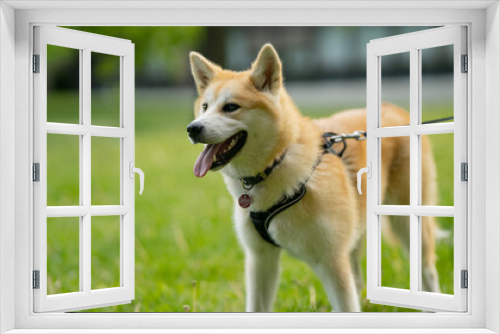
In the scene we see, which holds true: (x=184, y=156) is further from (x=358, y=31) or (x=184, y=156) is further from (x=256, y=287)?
(x=358, y=31)

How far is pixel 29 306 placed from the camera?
1998mm

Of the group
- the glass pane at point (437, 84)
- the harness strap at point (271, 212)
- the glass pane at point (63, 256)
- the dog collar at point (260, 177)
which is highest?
the glass pane at point (437, 84)

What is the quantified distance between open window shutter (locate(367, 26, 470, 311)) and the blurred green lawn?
767 mm

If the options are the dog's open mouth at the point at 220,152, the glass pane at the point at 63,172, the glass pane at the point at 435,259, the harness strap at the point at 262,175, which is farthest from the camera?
the glass pane at the point at 63,172

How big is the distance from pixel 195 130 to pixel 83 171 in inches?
19.3

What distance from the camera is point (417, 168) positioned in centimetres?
214

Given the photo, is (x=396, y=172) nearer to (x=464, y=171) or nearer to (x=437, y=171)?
(x=464, y=171)

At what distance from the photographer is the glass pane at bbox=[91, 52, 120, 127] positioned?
10891mm

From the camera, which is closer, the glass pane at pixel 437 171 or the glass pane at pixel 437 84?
the glass pane at pixel 437 171

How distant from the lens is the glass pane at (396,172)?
2.86 meters

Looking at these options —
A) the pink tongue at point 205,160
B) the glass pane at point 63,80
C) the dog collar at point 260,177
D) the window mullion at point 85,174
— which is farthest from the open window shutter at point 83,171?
the glass pane at point 63,80

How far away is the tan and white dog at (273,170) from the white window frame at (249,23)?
1.01ft

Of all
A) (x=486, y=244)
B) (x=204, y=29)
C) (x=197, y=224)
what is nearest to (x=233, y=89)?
(x=486, y=244)

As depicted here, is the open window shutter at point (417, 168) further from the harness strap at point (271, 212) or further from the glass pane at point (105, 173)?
the glass pane at point (105, 173)
